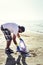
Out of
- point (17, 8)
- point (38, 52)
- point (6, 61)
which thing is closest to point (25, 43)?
point (38, 52)

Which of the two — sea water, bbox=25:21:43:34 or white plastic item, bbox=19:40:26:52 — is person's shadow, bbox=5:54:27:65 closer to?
white plastic item, bbox=19:40:26:52

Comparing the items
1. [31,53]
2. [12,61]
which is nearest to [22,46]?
[31,53]

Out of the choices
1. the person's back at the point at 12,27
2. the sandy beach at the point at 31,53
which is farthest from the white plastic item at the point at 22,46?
the person's back at the point at 12,27

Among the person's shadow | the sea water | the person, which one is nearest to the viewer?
the person's shadow

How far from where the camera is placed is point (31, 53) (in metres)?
2.47

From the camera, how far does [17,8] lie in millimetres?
2568

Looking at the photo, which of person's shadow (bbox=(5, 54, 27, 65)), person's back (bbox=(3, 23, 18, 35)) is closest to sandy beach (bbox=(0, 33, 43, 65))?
person's shadow (bbox=(5, 54, 27, 65))

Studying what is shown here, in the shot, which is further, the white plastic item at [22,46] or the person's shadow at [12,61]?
the white plastic item at [22,46]

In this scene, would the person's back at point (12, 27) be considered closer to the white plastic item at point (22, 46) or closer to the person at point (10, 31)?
the person at point (10, 31)

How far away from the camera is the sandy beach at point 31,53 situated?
7.71 ft

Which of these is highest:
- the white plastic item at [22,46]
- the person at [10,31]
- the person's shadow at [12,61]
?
the person at [10,31]

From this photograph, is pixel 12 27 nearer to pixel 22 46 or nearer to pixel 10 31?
pixel 10 31

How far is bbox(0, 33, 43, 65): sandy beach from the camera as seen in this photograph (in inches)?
92.5

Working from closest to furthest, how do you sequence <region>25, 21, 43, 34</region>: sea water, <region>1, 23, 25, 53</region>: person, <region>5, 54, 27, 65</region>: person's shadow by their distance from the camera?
<region>5, 54, 27, 65</region>: person's shadow < <region>1, 23, 25, 53</region>: person < <region>25, 21, 43, 34</region>: sea water
